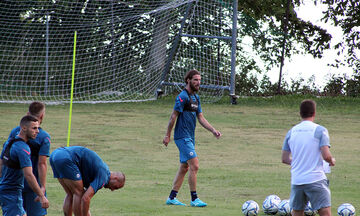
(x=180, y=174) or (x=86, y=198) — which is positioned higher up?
(x=86, y=198)

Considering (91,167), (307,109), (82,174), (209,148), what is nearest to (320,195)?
(307,109)

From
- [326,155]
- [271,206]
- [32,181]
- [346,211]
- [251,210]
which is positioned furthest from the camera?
[271,206]

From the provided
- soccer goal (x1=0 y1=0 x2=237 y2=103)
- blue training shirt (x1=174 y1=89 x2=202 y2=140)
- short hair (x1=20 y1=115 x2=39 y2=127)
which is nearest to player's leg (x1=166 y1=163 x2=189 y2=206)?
blue training shirt (x1=174 y1=89 x2=202 y2=140)

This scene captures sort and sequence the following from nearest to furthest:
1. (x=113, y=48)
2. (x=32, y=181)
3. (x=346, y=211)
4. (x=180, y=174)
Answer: (x=32, y=181) → (x=346, y=211) → (x=180, y=174) → (x=113, y=48)

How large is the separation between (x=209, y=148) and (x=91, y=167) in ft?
28.3

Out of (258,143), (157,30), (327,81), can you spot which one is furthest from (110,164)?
(327,81)

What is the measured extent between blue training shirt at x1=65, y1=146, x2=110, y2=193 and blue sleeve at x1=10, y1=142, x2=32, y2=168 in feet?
2.18

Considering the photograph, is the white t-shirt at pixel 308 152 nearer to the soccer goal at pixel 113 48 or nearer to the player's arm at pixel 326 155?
the player's arm at pixel 326 155

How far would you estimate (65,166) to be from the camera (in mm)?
7023

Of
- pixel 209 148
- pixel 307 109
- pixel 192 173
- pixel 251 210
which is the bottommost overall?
pixel 209 148

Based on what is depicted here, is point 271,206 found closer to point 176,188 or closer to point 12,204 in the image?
point 176,188

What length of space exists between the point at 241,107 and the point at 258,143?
8.04m

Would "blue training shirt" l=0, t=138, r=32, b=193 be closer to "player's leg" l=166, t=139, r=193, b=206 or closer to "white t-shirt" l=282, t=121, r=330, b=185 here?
"white t-shirt" l=282, t=121, r=330, b=185

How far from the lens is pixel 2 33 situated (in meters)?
24.4
